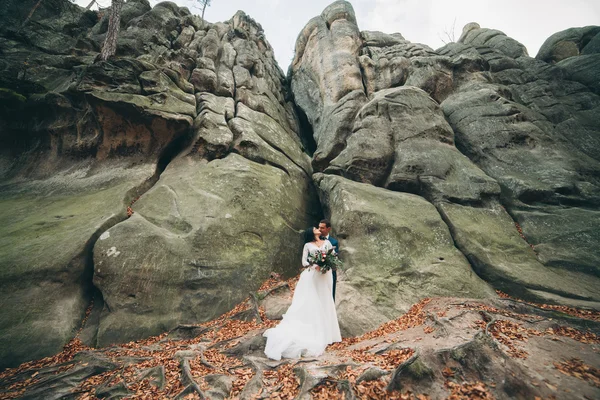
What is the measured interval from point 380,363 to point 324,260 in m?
2.76

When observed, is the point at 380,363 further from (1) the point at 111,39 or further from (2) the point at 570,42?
(2) the point at 570,42

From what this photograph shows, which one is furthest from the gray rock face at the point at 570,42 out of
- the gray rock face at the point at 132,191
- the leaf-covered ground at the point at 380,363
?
the leaf-covered ground at the point at 380,363

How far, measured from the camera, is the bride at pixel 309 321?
20.9ft

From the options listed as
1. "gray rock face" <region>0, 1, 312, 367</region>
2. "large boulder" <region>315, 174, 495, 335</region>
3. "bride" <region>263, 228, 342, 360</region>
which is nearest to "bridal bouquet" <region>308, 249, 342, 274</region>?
"bride" <region>263, 228, 342, 360</region>

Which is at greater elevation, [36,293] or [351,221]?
[351,221]

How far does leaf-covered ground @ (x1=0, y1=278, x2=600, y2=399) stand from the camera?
4219 mm

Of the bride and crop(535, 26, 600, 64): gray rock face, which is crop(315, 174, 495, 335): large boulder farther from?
→ crop(535, 26, 600, 64): gray rock face

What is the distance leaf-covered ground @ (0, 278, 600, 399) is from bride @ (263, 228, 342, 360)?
1.16 ft

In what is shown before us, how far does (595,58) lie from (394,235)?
2106 cm

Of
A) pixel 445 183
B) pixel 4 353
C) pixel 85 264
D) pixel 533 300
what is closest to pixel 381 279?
pixel 533 300

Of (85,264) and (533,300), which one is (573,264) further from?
(85,264)

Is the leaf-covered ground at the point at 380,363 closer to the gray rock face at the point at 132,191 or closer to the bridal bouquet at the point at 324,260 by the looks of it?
the gray rock face at the point at 132,191

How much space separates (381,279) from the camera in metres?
9.20

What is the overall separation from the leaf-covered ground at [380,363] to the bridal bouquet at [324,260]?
7.03 feet
